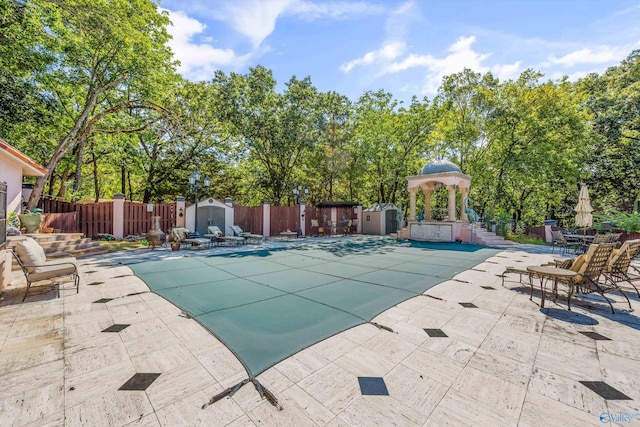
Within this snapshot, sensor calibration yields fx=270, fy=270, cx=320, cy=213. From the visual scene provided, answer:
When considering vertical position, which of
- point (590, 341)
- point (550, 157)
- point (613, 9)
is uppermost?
point (613, 9)

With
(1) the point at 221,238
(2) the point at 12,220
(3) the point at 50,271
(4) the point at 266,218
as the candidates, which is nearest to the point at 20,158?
(2) the point at 12,220

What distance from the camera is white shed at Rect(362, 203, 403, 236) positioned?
65.0ft

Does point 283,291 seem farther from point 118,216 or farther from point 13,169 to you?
point 118,216

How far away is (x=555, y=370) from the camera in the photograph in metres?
2.63

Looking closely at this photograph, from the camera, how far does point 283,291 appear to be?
209 inches

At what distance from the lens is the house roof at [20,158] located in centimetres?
736

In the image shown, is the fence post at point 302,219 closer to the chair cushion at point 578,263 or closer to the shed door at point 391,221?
the shed door at point 391,221

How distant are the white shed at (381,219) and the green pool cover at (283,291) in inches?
406

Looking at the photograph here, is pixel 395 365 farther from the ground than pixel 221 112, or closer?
closer

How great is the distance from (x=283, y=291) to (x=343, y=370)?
2845 millimetres

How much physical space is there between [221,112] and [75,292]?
1561 centimetres

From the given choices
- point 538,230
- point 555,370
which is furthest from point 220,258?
point 538,230

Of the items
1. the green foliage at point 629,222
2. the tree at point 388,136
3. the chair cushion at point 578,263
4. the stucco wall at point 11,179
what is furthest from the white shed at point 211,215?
the green foliage at point 629,222

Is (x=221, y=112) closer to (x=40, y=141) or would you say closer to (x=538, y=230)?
(x=40, y=141)
